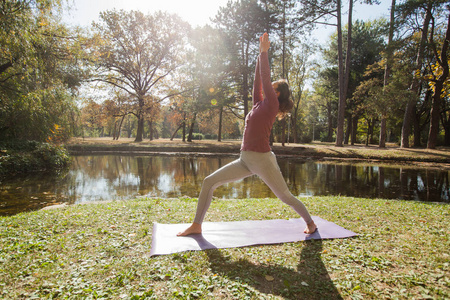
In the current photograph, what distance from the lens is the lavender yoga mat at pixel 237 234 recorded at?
330cm

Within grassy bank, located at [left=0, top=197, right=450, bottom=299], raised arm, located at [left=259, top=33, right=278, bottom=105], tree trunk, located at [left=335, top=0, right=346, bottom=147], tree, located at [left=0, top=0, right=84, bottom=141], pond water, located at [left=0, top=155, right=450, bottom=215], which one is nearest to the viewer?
grassy bank, located at [left=0, top=197, right=450, bottom=299]

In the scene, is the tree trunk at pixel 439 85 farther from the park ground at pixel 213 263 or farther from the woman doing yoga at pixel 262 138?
the woman doing yoga at pixel 262 138

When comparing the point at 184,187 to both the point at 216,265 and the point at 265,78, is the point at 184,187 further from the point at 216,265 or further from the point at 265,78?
the point at 265,78

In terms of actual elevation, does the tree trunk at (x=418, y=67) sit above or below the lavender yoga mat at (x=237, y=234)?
above

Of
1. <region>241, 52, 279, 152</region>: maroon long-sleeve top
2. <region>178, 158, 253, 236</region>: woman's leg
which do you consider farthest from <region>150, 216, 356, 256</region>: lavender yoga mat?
<region>241, 52, 279, 152</region>: maroon long-sleeve top

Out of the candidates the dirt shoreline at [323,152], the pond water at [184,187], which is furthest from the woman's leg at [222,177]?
the dirt shoreline at [323,152]

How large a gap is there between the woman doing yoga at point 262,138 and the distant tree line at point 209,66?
683 centimetres

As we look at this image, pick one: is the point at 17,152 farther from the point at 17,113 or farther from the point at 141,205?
the point at 141,205

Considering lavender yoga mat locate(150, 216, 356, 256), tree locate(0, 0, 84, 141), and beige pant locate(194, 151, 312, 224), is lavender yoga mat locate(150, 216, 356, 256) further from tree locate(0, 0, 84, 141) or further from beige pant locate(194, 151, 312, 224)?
tree locate(0, 0, 84, 141)

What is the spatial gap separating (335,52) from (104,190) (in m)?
32.6

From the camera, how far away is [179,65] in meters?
32.8

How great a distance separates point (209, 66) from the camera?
2558cm

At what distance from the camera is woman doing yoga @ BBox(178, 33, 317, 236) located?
320 centimetres

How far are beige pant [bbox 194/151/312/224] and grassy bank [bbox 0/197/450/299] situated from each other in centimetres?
61
